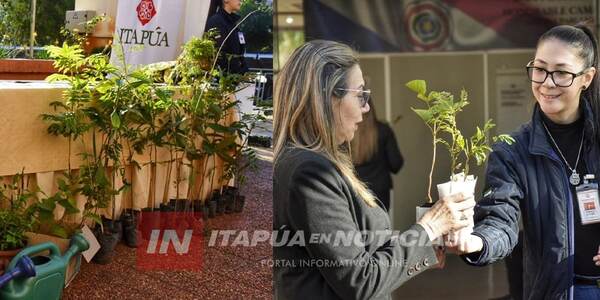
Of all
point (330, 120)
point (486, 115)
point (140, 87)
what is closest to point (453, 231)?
point (486, 115)

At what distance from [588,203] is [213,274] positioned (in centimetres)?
217

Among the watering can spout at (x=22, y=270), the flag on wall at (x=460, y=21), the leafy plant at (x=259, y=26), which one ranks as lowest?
the watering can spout at (x=22, y=270)

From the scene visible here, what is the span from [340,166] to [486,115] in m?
0.62

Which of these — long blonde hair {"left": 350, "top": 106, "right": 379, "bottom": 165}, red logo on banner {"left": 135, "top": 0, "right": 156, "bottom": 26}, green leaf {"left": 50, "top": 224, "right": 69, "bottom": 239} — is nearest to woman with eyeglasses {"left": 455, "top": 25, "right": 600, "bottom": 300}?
long blonde hair {"left": 350, "top": 106, "right": 379, "bottom": 165}

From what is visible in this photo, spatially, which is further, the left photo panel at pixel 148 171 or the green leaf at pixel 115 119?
the green leaf at pixel 115 119

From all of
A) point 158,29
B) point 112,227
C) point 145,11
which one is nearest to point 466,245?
point 112,227

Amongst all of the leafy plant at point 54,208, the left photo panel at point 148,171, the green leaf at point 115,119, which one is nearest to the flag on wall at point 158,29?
the left photo panel at point 148,171

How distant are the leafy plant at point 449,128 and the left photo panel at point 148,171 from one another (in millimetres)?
829

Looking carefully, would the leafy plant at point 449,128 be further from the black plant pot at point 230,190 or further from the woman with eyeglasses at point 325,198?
the black plant pot at point 230,190

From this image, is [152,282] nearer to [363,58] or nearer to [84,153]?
[84,153]

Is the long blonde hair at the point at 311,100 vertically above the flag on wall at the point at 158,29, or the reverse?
the flag on wall at the point at 158,29

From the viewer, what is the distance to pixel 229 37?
14.8 feet

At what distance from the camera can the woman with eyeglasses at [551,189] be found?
2814mm

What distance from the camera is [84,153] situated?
3.98 meters
